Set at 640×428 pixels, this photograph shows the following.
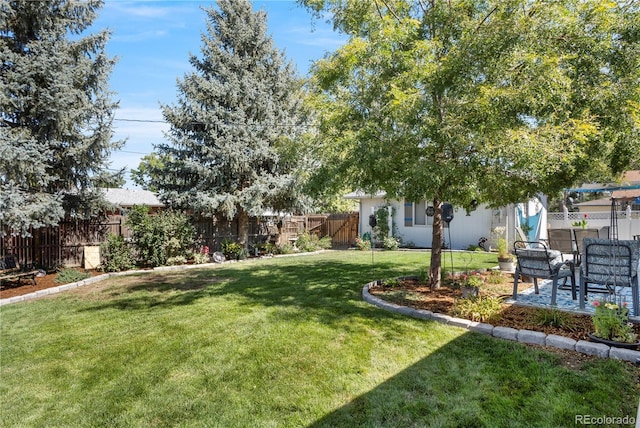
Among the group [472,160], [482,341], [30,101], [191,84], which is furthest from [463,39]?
[191,84]

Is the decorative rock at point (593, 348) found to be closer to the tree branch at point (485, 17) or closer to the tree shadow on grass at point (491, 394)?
the tree shadow on grass at point (491, 394)

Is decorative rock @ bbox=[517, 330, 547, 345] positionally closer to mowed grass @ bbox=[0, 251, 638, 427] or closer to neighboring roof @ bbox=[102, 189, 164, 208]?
mowed grass @ bbox=[0, 251, 638, 427]

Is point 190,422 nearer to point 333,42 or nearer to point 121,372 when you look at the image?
point 121,372

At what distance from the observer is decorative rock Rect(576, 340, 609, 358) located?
3.66 meters

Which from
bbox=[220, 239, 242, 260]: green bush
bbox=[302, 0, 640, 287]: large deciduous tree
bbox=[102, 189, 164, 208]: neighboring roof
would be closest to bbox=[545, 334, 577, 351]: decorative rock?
bbox=[302, 0, 640, 287]: large deciduous tree

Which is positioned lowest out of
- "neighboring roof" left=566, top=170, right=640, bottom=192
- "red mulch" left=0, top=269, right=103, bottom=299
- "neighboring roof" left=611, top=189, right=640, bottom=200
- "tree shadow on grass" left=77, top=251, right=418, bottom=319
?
"red mulch" left=0, top=269, right=103, bottom=299

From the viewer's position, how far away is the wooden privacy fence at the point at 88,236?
32.7 ft

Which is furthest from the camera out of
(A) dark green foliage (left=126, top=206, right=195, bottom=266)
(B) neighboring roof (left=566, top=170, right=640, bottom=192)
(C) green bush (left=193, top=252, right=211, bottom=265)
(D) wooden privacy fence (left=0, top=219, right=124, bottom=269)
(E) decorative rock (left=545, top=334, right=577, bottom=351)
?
(C) green bush (left=193, top=252, right=211, bottom=265)

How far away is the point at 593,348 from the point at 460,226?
1239 cm

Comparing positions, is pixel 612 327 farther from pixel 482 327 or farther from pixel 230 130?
pixel 230 130

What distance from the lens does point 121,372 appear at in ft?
12.2

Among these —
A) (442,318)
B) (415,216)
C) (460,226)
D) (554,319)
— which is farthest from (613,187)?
(415,216)

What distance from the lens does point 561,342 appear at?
3.94 m
